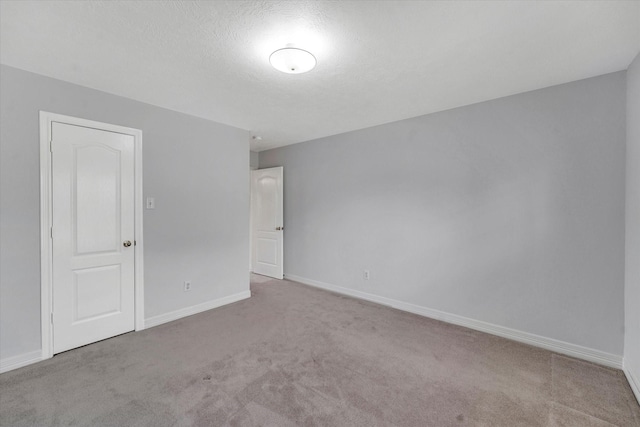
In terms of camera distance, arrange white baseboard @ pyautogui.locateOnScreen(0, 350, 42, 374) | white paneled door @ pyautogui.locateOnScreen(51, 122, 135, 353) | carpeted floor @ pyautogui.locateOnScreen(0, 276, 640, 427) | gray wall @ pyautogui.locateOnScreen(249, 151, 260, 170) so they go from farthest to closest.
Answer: gray wall @ pyautogui.locateOnScreen(249, 151, 260, 170) → white paneled door @ pyautogui.locateOnScreen(51, 122, 135, 353) → white baseboard @ pyautogui.locateOnScreen(0, 350, 42, 374) → carpeted floor @ pyautogui.locateOnScreen(0, 276, 640, 427)

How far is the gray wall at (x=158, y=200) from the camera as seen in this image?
2281mm

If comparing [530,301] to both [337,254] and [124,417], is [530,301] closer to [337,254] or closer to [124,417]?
[337,254]

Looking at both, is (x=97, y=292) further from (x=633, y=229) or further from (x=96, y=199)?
(x=633, y=229)

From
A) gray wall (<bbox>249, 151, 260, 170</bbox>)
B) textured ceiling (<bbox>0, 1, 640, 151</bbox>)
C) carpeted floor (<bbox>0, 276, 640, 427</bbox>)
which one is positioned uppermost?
textured ceiling (<bbox>0, 1, 640, 151</bbox>)

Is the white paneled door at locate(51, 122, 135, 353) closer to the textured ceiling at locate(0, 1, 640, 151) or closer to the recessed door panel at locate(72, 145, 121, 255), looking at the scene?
the recessed door panel at locate(72, 145, 121, 255)

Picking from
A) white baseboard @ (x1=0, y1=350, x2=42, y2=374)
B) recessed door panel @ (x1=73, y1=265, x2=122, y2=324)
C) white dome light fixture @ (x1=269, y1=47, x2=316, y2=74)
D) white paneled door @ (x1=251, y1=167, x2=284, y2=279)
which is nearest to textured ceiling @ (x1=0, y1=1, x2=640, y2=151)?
white dome light fixture @ (x1=269, y1=47, x2=316, y2=74)

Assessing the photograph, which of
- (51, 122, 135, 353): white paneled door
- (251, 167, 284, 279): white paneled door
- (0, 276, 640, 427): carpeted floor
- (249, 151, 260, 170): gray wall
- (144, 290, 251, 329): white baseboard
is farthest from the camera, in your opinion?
(249, 151, 260, 170): gray wall

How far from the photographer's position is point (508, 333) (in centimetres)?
285

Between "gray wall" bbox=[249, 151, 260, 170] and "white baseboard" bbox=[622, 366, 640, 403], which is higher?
"gray wall" bbox=[249, 151, 260, 170]

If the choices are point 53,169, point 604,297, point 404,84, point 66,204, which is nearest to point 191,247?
point 66,204

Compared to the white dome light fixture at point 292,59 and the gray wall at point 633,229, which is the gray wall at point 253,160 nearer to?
the white dome light fixture at point 292,59

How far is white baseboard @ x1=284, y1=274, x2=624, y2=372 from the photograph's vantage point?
239 cm

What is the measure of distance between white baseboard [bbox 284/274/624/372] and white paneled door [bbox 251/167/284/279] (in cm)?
158

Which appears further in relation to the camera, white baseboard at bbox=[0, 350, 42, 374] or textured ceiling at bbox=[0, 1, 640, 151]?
white baseboard at bbox=[0, 350, 42, 374]
